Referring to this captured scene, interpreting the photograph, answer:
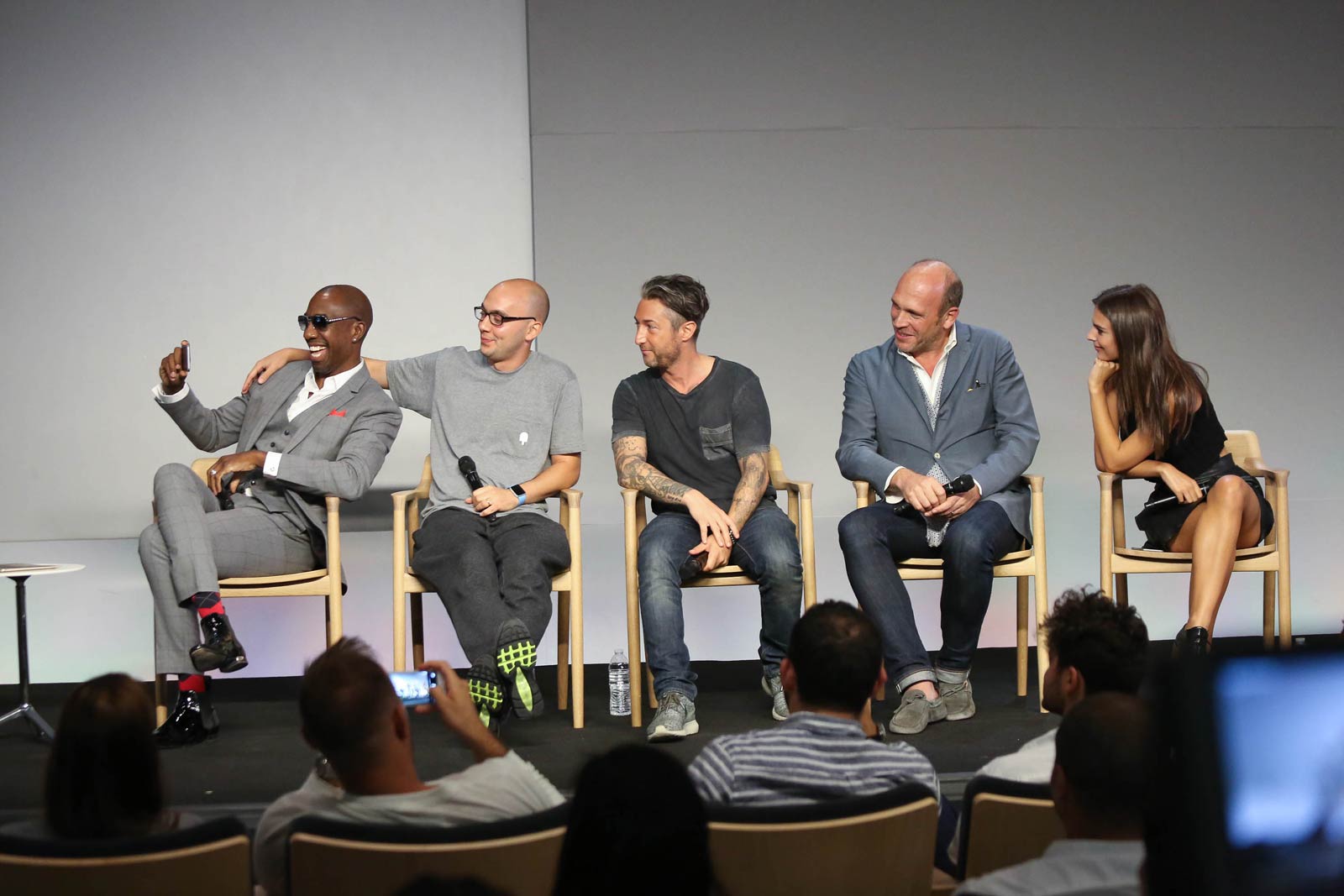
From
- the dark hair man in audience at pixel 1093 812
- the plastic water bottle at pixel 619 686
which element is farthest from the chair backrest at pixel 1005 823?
the plastic water bottle at pixel 619 686

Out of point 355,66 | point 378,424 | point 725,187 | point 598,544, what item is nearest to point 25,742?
point 378,424

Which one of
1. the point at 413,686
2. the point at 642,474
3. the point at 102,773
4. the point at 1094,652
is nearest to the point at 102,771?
the point at 102,773

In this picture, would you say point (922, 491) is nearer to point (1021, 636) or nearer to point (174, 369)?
point (1021, 636)

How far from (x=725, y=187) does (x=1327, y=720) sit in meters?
4.33

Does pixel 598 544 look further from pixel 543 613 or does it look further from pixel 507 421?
pixel 543 613

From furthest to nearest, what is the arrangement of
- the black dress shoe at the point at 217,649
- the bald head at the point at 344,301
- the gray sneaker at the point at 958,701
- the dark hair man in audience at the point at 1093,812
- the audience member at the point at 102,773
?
the bald head at the point at 344,301 → the gray sneaker at the point at 958,701 → the black dress shoe at the point at 217,649 → the audience member at the point at 102,773 → the dark hair man in audience at the point at 1093,812

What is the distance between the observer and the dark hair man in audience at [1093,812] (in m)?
1.24

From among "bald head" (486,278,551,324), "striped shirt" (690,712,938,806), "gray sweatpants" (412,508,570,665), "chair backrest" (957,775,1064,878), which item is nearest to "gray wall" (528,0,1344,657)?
"bald head" (486,278,551,324)

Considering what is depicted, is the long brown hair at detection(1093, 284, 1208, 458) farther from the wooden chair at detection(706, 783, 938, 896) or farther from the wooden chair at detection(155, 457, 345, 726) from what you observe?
the wooden chair at detection(706, 783, 938, 896)

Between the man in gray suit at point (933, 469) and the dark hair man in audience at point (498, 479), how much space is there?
861mm

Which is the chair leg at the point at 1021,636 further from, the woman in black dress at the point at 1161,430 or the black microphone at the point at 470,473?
the black microphone at the point at 470,473

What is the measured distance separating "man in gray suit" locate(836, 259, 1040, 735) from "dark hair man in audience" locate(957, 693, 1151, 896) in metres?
2.09

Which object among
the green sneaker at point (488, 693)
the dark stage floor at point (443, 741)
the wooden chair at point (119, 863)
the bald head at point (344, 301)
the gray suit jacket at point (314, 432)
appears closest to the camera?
the wooden chair at point (119, 863)

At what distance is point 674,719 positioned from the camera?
3.42 m
